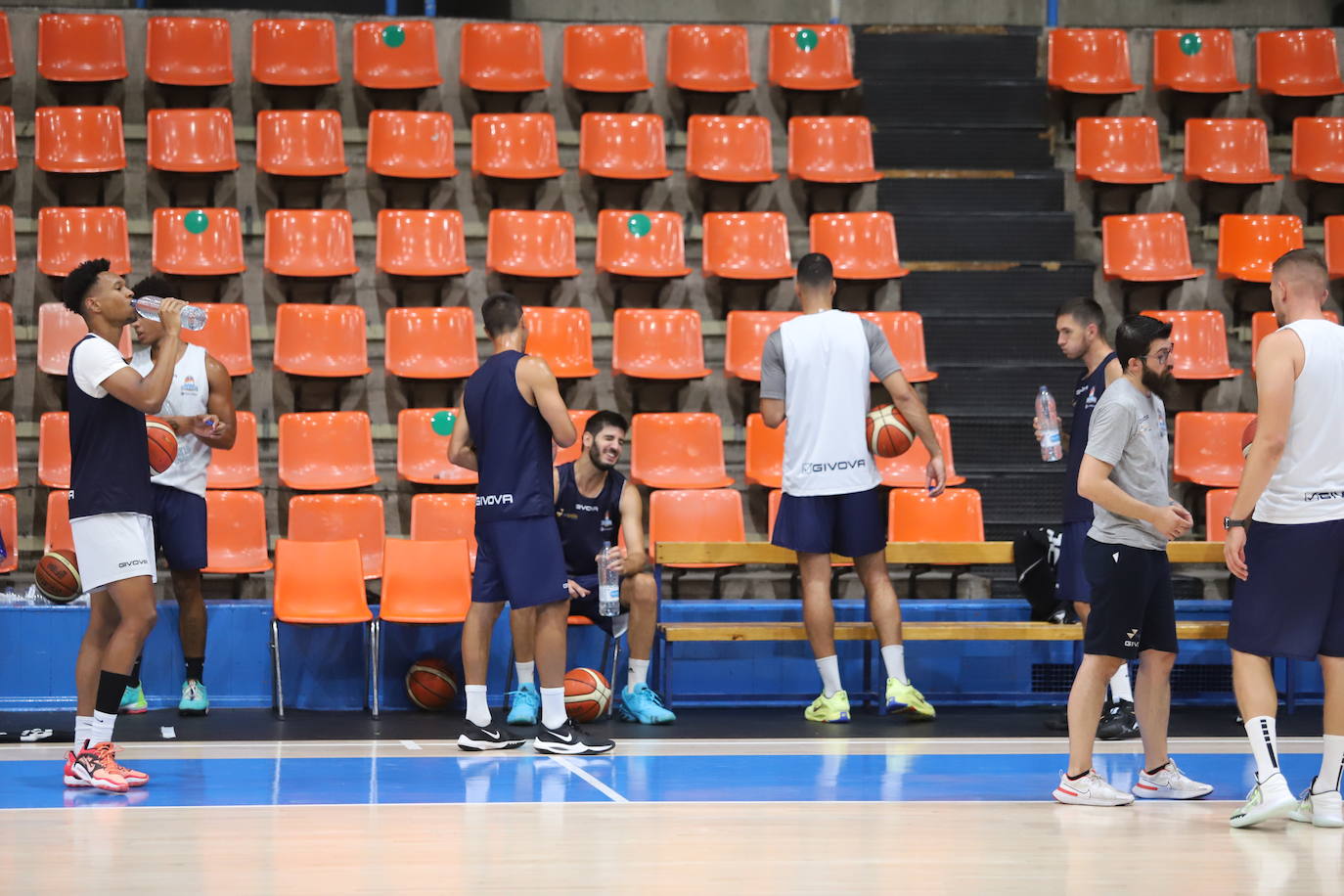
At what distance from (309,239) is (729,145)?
8.59 ft

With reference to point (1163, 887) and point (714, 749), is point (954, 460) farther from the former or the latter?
point (1163, 887)

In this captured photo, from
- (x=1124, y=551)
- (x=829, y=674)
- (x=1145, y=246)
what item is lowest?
(x=829, y=674)

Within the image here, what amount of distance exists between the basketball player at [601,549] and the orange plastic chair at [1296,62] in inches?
239

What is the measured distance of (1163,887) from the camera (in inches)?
154

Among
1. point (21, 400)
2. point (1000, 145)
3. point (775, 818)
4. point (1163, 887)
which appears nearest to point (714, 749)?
point (775, 818)

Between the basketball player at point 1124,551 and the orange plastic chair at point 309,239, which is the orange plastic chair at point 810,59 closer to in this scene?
the orange plastic chair at point 309,239

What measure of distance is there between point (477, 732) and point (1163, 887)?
288 centimetres

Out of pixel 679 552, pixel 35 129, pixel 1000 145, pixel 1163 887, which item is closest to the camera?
pixel 1163 887

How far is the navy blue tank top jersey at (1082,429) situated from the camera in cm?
639

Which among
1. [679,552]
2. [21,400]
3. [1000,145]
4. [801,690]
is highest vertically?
[1000,145]

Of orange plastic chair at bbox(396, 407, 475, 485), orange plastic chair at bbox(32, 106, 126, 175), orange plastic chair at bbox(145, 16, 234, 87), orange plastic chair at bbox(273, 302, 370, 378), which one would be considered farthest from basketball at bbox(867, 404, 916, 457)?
orange plastic chair at bbox(145, 16, 234, 87)

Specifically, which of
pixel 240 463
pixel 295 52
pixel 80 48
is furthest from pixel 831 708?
pixel 80 48

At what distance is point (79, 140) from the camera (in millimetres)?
9188

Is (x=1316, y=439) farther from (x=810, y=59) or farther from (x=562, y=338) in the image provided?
(x=810, y=59)
